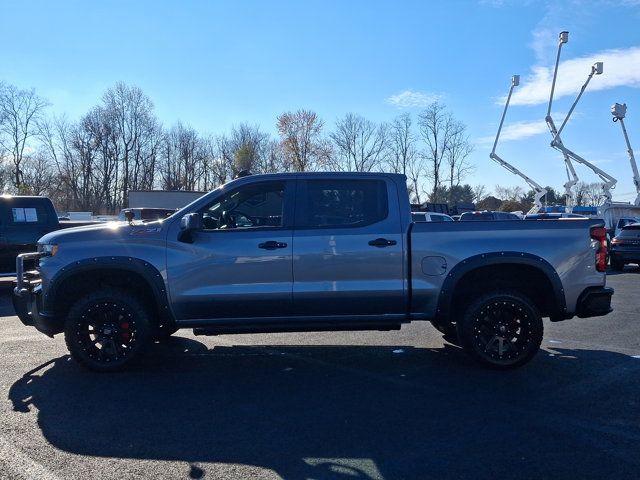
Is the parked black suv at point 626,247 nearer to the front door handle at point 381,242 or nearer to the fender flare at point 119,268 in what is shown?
the front door handle at point 381,242

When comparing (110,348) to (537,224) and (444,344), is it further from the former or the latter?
(537,224)

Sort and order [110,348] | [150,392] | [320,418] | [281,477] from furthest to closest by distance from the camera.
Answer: [110,348] < [150,392] < [320,418] < [281,477]

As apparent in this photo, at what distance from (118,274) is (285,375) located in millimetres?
2053

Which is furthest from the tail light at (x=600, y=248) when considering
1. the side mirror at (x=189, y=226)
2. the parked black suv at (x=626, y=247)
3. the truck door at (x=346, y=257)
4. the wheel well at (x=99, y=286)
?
the parked black suv at (x=626, y=247)

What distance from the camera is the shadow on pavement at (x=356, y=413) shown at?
379 cm

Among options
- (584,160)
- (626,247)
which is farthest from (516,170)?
(626,247)

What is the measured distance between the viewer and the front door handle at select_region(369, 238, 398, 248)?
575 centimetres

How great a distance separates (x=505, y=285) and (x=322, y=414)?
2667mm

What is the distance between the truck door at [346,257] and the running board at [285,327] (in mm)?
119

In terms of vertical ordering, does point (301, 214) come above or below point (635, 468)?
above

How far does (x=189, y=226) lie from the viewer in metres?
5.53

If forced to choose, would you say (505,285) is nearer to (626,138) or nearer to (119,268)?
(119,268)

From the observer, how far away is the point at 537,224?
5.89 meters

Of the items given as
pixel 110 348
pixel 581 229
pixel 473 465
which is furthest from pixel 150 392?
pixel 581 229
